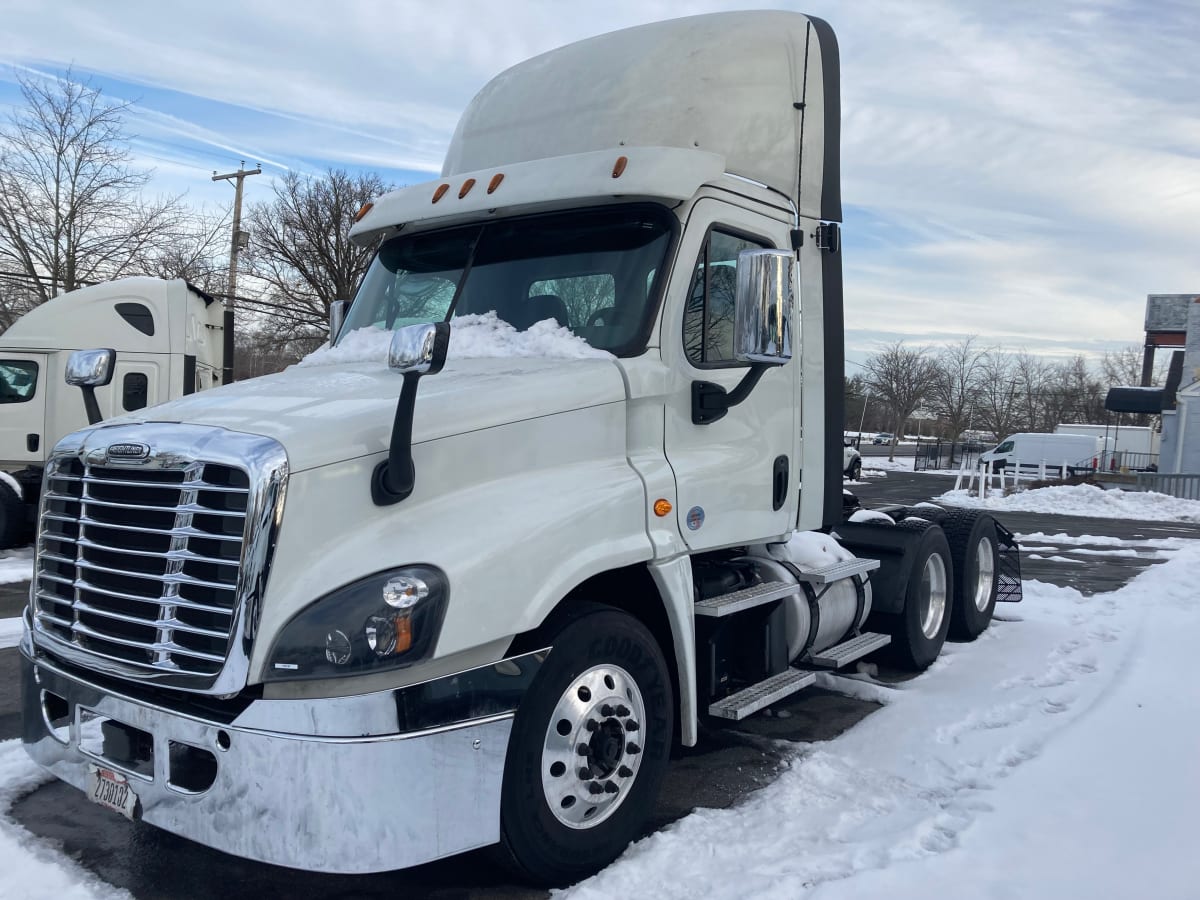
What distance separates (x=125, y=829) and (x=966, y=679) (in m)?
5.12

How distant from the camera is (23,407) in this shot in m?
13.8

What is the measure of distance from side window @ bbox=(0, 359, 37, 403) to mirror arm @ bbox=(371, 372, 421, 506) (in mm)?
12730

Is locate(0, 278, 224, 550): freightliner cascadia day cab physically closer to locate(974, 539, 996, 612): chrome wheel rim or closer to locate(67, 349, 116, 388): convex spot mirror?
locate(67, 349, 116, 388): convex spot mirror

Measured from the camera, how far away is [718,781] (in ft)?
15.6

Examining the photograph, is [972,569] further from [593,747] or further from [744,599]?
[593,747]

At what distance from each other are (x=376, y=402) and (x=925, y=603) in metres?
4.94

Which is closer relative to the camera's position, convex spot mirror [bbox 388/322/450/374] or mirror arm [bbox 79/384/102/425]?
convex spot mirror [bbox 388/322/450/374]

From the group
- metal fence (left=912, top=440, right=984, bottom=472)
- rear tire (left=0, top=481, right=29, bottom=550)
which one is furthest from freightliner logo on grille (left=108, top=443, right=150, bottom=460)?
metal fence (left=912, top=440, right=984, bottom=472)

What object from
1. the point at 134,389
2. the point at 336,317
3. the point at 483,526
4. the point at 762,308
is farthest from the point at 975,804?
the point at 134,389

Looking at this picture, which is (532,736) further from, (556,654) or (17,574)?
(17,574)

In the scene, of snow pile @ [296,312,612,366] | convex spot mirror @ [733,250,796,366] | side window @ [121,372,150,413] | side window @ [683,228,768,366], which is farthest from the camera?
side window @ [121,372,150,413]

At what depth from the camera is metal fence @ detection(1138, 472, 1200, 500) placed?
2716cm

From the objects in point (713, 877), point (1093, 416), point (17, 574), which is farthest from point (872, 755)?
point (1093, 416)

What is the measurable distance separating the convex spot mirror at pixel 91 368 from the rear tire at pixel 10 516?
10.0 meters
